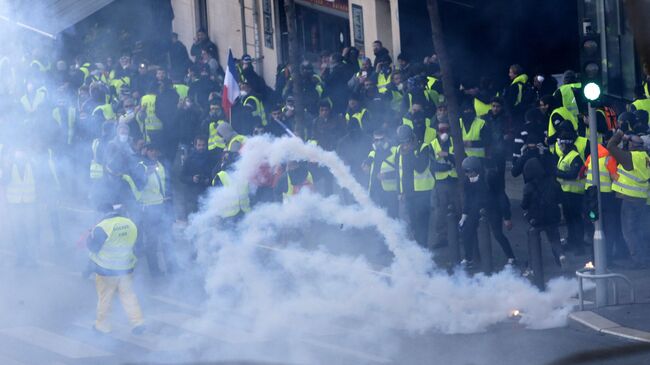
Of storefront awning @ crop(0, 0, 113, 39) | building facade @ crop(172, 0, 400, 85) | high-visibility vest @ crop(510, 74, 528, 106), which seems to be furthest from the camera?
building facade @ crop(172, 0, 400, 85)

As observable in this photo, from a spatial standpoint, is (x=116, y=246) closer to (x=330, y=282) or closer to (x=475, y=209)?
(x=330, y=282)

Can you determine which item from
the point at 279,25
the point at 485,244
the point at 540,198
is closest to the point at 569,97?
the point at 540,198

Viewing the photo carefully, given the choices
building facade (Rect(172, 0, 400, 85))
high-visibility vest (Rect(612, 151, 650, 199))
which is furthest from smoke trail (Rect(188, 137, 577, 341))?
building facade (Rect(172, 0, 400, 85))

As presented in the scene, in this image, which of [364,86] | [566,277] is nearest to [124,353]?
[566,277]

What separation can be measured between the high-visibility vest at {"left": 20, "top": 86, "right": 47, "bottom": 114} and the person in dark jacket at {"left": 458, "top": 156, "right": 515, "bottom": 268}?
7.10m

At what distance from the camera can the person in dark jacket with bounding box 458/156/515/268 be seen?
49.6 feet

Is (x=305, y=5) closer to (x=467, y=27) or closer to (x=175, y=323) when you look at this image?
(x=467, y=27)

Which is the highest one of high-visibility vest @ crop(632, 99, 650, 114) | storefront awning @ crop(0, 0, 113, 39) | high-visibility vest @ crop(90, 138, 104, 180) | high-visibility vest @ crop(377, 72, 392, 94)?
storefront awning @ crop(0, 0, 113, 39)

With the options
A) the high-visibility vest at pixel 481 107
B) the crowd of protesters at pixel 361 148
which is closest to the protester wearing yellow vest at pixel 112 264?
the crowd of protesters at pixel 361 148

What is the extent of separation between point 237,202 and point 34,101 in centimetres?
517

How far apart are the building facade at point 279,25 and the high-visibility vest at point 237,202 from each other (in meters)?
8.86

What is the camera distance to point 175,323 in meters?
13.4

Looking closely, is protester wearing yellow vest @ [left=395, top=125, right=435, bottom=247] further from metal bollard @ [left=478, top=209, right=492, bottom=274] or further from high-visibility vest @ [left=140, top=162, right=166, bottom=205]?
high-visibility vest @ [left=140, top=162, right=166, bottom=205]

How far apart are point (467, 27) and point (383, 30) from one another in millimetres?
1861
